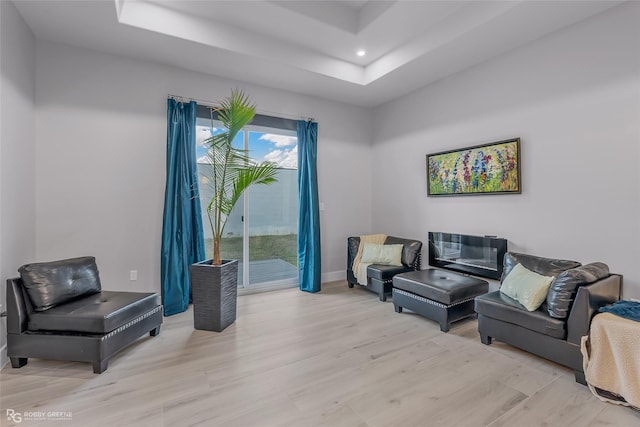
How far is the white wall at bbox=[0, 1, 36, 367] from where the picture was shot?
2.42 m

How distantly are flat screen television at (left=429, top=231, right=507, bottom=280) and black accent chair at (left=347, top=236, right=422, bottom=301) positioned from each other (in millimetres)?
267

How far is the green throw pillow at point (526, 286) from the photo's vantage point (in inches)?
98.6

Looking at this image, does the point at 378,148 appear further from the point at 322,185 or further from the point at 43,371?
the point at 43,371

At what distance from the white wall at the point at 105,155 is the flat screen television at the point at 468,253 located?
3630 mm

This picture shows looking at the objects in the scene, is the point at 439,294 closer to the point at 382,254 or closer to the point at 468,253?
the point at 468,253

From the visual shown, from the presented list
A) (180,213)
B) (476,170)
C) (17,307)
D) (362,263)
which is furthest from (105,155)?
(476,170)

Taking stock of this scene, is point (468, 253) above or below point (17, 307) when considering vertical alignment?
above

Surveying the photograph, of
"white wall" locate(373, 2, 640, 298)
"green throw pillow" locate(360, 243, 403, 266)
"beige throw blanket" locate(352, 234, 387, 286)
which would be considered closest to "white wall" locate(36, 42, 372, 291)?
"beige throw blanket" locate(352, 234, 387, 286)

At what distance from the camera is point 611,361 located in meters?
1.98

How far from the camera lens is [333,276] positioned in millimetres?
→ 5094

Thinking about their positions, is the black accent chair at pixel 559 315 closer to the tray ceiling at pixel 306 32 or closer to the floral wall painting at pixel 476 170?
the floral wall painting at pixel 476 170

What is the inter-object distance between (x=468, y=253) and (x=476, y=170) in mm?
1061

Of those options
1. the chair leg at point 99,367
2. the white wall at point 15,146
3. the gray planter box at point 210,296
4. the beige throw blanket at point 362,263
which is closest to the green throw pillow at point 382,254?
the beige throw blanket at point 362,263

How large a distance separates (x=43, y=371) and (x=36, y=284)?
673 mm
